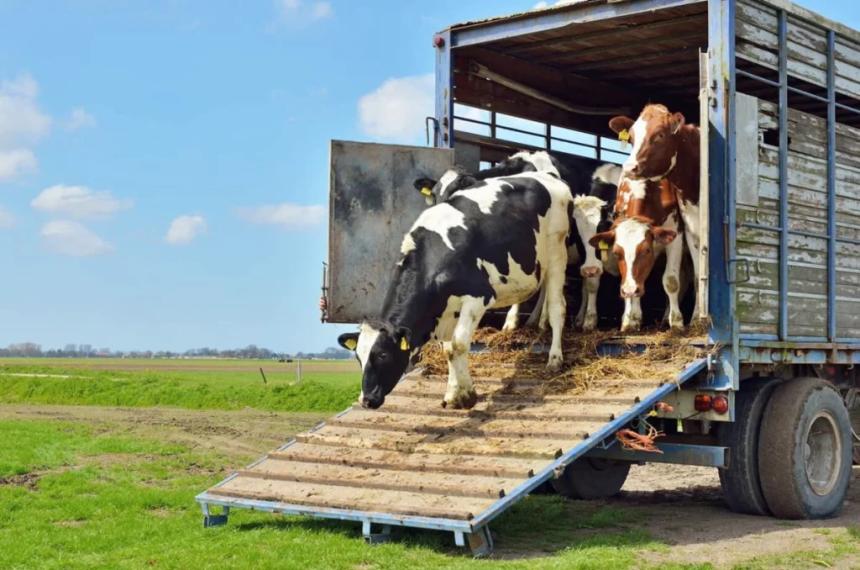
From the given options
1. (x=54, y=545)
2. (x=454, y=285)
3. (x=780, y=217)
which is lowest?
(x=54, y=545)

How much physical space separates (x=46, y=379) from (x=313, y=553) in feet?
95.6

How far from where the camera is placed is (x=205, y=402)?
29.5 metres

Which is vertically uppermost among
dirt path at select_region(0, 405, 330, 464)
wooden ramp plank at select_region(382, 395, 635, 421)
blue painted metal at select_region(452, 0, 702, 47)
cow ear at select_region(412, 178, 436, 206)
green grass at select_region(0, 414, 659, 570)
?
blue painted metal at select_region(452, 0, 702, 47)

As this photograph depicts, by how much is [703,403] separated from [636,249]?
1.58 metres

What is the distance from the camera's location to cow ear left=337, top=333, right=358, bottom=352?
9783 millimetres

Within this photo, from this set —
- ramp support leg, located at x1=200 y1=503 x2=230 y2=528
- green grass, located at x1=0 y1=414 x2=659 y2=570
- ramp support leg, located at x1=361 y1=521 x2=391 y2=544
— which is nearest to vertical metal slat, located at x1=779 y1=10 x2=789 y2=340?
green grass, located at x1=0 y1=414 x2=659 y2=570

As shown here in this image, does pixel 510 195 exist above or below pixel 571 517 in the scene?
above

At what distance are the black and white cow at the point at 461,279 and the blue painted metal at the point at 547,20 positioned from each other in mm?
1818

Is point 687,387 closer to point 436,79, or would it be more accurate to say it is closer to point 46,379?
point 436,79

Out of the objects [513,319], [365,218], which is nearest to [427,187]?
[365,218]

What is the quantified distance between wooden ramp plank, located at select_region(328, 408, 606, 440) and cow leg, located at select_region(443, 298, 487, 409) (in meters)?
0.22

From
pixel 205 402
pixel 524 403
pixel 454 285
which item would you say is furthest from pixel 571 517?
pixel 205 402

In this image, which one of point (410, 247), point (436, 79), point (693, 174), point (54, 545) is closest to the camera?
point (54, 545)

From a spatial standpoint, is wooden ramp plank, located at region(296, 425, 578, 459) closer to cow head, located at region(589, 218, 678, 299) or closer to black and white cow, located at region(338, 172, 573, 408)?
black and white cow, located at region(338, 172, 573, 408)
